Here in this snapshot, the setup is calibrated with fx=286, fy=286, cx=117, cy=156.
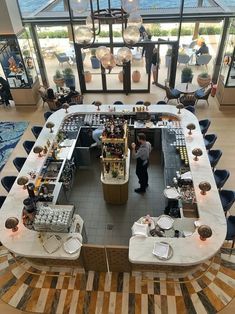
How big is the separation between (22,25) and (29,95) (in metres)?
2.68

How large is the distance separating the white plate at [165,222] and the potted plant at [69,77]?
8.75 m

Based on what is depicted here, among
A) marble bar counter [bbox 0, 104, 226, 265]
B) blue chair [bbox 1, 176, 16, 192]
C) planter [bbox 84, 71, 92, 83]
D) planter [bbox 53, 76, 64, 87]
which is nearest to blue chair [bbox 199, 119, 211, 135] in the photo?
marble bar counter [bbox 0, 104, 226, 265]

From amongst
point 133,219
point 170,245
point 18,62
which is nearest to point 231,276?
point 170,245

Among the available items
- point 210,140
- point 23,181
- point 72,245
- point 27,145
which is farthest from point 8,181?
point 210,140

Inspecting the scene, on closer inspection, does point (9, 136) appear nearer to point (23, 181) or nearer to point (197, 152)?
point (23, 181)

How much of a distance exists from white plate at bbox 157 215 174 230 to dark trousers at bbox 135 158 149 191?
5.74ft

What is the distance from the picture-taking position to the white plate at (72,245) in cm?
524

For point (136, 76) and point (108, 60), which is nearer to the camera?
point (108, 60)

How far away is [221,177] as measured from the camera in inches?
278

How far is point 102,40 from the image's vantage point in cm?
1147

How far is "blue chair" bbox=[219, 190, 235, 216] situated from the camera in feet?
20.4

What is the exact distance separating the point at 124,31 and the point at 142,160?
3045mm

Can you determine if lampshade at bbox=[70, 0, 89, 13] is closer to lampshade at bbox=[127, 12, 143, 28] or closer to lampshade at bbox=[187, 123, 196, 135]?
lampshade at bbox=[127, 12, 143, 28]

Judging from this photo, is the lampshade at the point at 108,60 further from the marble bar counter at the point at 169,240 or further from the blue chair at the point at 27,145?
the blue chair at the point at 27,145
